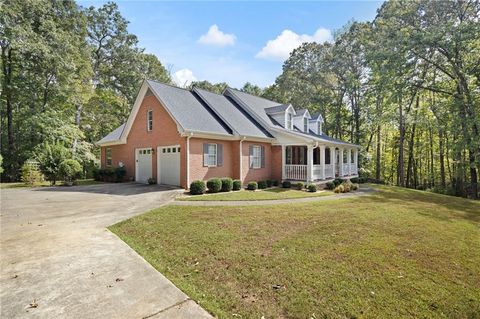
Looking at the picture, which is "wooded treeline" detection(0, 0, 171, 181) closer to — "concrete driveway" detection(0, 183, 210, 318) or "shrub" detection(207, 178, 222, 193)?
"shrub" detection(207, 178, 222, 193)

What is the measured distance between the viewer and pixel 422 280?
13.8 ft

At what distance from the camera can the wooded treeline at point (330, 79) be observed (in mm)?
18594

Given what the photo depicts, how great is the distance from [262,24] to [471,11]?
55.1ft

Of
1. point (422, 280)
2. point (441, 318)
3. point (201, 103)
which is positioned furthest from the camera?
point (201, 103)

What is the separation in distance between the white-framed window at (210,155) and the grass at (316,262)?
6442mm

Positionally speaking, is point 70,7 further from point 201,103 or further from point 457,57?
point 457,57

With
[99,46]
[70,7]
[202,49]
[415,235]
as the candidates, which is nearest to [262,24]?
[202,49]

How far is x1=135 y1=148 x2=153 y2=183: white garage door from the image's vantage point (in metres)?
16.9

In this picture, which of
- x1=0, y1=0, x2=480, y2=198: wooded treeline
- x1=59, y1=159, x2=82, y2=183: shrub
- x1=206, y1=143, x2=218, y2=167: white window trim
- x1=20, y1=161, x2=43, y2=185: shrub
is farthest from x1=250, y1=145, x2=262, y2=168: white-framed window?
x1=20, y1=161, x2=43, y2=185: shrub

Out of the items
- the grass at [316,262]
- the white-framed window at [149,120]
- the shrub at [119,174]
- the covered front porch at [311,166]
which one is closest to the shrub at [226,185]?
the covered front porch at [311,166]

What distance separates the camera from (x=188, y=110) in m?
15.6

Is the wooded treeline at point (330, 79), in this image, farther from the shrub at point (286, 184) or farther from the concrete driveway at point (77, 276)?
the concrete driveway at point (77, 276)

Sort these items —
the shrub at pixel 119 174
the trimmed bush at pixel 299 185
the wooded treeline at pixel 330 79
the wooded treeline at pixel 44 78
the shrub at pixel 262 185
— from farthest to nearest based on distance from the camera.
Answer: the wooded treeline at pixel 44 78, the wooded treeline at pixel 330 79, the shrub at pixel 119 174, the shrub at pixel 262 185, the trimmed bush at pixel 299 185

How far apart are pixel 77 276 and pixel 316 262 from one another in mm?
4362
